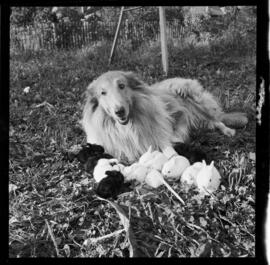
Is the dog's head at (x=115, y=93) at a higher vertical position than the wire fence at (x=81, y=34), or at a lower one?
lower

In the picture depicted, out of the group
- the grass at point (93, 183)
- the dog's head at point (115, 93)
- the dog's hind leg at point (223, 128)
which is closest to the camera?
the grass at point (93, 183)

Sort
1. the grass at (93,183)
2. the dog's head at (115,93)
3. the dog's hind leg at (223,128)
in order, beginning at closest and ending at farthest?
the grass at (93,183) < the dog's head at (115,93) < the dog's hind leg at (223,128)

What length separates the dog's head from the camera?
2861 millimetres

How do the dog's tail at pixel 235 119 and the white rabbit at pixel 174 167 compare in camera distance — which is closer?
the white rabbit at pixel 174 167

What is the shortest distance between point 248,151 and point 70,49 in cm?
134

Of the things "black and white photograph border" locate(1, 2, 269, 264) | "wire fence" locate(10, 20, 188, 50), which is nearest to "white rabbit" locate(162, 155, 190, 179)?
"black and white photograph border" locate(1, 2, 269, 264)

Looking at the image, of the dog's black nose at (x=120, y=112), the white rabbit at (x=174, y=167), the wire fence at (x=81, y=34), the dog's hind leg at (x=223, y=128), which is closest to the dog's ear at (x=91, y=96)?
the dog's black nose at (x=120, y=112)

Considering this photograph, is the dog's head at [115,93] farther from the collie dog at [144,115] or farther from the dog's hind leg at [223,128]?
the dog's hind leg at [223,128]

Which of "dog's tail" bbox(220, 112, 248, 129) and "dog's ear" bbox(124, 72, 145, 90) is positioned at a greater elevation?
"dog's ear" bbox(124, 72, 145, 90)

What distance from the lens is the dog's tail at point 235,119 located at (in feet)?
9.55

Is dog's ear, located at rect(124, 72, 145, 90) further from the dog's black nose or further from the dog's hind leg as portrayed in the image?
the dog's hind leg

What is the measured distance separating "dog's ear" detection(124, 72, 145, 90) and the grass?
47 millimetres

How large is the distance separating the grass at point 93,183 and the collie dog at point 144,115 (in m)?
0.06
